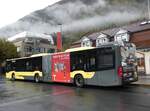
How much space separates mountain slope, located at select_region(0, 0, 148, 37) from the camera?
125688 mm

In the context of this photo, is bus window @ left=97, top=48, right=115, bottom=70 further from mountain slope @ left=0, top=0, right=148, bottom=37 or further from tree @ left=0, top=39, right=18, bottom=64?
mountain slope @ left=0, top=0, right=148, bottom=37

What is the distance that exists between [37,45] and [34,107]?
2653 inches

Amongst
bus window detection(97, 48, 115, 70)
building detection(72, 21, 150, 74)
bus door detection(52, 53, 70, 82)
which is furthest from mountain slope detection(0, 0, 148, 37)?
bus window detection(97, 48, 115, 70)

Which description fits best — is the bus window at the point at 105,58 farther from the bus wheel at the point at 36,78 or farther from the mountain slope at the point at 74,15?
the mountain slope at the point at 74,15

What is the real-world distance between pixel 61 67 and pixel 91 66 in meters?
3.77

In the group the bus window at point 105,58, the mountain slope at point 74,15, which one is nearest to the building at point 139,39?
the bus window at point 105,58

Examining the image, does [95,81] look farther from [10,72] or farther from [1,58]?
[1,58]

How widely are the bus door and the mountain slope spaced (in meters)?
92.5

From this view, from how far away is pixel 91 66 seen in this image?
63.8 ft

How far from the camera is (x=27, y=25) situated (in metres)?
171

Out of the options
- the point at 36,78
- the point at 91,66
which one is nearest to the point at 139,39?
the point at 36,78

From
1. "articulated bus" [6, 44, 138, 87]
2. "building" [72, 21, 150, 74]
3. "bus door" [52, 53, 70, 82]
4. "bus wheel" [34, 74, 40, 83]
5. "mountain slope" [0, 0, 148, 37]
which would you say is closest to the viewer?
"articulated bus" [6, 44, 138, 87]

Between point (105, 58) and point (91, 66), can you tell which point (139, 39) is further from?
point (105, 58)

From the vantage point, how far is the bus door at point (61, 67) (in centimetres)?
2180
